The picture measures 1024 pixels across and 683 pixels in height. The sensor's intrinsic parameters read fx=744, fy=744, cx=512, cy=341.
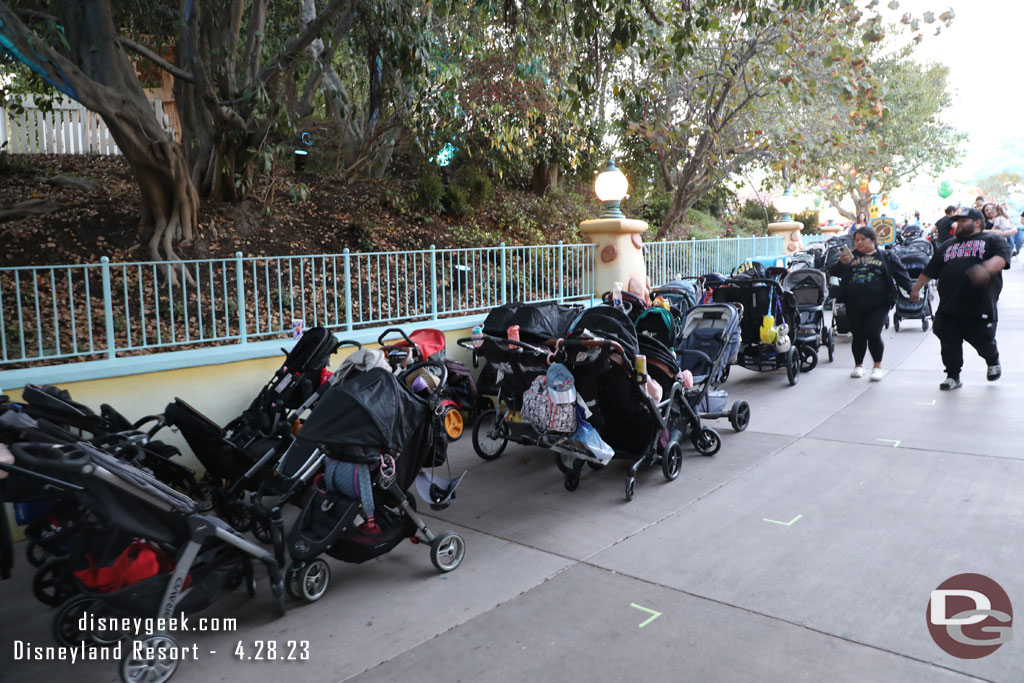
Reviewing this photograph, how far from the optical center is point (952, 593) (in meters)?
3.62

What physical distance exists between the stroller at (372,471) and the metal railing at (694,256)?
7.53 meters

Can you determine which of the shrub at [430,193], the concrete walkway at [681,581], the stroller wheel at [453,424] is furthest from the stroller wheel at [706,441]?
the shrub at [430,193]

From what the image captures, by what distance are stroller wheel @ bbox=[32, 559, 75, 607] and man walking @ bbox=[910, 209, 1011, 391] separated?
26.5ft

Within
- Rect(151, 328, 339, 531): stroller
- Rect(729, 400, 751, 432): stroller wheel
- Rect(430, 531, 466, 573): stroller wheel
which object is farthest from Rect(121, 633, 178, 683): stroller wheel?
Rect(729, 400, 751, 432): stroller wheel

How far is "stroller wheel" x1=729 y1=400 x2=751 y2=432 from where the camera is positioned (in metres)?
6.77

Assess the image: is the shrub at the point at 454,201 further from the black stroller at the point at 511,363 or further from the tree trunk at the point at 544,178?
the black stroller at the point at 511,363

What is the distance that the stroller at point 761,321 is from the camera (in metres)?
8.64

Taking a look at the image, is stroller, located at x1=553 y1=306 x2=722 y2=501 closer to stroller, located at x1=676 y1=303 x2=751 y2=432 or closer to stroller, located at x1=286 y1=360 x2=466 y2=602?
stroller, located at x1=676 y1=303 x2=751 y2=432

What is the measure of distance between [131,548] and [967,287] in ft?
26.1

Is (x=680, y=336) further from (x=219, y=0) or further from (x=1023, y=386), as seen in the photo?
(x=219, y=0)

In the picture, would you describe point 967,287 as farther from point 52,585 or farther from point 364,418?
point 52,585

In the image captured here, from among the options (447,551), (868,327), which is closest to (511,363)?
(447,551)

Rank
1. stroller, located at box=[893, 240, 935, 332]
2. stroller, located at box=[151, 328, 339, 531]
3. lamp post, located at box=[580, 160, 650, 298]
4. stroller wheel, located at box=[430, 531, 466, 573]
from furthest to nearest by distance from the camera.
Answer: stroller, located at box=[893, 240, 935, 332]
lamp post, located at box=[580, 160, 650, 298]
stroller, located at box=[151, 328, 339, 531]
stroller wheel, located at box=[430, 531, 466, 573]

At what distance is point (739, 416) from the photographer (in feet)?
22.4
